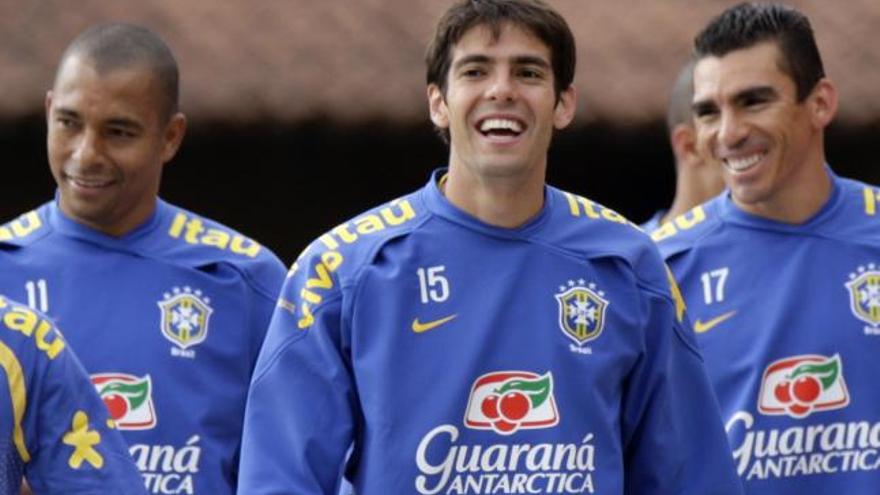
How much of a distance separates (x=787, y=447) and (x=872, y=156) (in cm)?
547

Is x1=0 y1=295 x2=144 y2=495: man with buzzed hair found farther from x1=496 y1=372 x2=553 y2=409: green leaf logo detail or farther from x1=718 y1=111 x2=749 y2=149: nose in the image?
x1=718 y1=111 x2=749 y2=149: nose

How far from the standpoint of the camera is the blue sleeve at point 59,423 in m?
6.89

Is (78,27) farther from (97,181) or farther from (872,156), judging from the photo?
(97,181)

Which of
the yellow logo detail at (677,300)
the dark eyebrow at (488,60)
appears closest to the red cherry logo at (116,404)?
the dark eyebrow at (488,60)

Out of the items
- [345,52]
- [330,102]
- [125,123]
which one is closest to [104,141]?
[125,123]

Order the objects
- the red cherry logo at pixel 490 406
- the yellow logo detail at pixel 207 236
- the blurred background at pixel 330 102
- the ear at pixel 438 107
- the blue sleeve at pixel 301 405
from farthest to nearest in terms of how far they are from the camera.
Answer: the blurred background at pixel 330 102
the yellow logo detail at pixel 207 236
the ear at pixel 438 107
the red cherry logo at pixel 490 406
the blue sleeve at pixel 301 405

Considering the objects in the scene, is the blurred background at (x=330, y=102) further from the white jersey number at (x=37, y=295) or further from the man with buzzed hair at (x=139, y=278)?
the white jersey number at (x=37, y=295)

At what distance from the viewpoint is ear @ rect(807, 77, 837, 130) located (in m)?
8.39

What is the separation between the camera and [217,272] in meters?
8.41

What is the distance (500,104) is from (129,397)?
1.71m

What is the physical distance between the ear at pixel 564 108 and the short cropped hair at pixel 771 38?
3.72 ft

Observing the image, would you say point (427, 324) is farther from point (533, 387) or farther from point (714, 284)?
point (714, 284)

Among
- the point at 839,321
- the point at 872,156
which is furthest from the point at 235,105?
the point at 839,321

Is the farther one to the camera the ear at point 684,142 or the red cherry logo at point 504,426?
the ear at point 684,142
